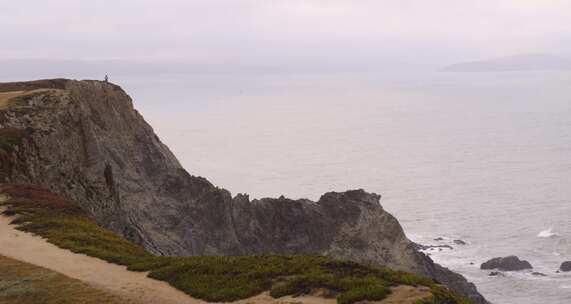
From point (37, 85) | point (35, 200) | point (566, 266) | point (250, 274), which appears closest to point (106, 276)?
point (250, 274)

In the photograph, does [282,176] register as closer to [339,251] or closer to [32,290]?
[339,251]

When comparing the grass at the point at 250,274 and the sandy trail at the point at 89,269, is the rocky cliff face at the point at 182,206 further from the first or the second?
the grass at the point at 250,274

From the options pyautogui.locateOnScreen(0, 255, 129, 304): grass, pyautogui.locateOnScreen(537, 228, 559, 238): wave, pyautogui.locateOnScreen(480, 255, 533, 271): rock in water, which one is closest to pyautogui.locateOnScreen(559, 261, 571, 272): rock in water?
pyautogui.locateOnScreen(480, 255, 533, 271): rock in water

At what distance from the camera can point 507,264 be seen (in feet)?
312

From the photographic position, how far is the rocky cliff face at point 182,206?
54094 millimetres

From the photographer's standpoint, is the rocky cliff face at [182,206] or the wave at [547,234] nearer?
the rocky cliff face at [182,206]

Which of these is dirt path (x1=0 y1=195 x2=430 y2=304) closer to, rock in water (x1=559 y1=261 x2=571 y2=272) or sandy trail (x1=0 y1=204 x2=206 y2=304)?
sandy trail (x1=0 y1=204 x2=206 y2=304)

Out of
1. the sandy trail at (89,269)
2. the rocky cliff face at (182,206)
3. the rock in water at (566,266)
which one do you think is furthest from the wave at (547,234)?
the sandy trail at (89,269)

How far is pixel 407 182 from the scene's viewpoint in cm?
15725

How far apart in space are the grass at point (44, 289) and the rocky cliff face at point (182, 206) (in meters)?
25.6

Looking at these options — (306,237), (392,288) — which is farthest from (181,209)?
(392,288)

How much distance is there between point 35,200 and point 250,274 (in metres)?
21.8

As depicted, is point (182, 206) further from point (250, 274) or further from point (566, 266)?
point (566, 266)

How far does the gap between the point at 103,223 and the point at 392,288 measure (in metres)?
32.7
